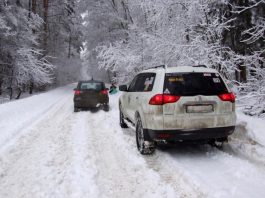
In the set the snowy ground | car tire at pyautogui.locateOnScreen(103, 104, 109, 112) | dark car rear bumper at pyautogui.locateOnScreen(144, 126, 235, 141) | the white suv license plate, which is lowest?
the snowy ground

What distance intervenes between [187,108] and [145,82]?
1.83 metres

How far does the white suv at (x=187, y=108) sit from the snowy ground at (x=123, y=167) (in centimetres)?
50

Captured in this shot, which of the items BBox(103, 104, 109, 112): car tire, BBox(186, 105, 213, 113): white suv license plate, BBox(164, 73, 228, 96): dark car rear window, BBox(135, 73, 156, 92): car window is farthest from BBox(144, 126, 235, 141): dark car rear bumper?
BBox(103, 104, 109, 112): car tire

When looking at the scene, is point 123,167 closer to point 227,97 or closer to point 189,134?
point 189,134

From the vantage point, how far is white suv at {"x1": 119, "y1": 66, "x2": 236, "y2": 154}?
6.39 metres

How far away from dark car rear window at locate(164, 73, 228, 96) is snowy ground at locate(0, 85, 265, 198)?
134 centimetres

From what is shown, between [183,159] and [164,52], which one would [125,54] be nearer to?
[164,52]

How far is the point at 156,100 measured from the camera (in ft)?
21.5

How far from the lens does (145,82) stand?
314 inches

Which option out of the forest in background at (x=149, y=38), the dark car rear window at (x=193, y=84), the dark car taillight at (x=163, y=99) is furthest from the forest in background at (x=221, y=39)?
the dark car taillight at (x=163, y=99)

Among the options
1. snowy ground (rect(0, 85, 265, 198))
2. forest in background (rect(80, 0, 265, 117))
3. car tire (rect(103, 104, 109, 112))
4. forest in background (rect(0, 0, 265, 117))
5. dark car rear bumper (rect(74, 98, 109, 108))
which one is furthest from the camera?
car tire (rect(103, 104, 109, 112))

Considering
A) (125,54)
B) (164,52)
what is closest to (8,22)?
(125,54)

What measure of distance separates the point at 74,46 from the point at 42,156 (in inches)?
1807

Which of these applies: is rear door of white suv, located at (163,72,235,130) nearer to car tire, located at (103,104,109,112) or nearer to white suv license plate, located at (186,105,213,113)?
white suv license plate, located at (186,105,213,113)
